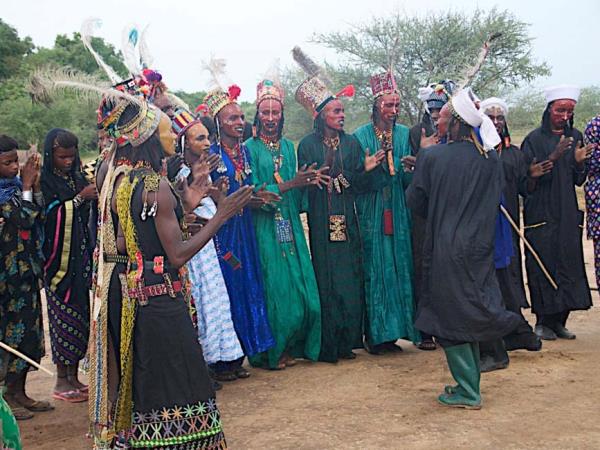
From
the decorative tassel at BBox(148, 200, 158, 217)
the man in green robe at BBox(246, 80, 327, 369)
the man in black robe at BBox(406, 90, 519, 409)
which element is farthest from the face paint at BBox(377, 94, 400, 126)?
the decorative tassel at BBox(148, 200, 158, 217)

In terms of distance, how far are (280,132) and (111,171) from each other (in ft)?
9.24

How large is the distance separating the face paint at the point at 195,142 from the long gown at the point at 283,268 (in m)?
0.81

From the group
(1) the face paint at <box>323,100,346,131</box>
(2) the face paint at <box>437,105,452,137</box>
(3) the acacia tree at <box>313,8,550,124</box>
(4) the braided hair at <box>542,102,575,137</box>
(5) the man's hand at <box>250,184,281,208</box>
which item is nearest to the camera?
(2) the face paint at <box>437,105,452,137</box>

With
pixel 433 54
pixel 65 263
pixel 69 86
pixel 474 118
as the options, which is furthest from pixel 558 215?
pixel 433 54

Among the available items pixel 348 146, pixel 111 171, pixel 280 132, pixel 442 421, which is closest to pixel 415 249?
pixel 348 146

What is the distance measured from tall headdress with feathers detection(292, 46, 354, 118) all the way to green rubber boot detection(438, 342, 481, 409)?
245cm

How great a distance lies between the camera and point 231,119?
6.23 meters

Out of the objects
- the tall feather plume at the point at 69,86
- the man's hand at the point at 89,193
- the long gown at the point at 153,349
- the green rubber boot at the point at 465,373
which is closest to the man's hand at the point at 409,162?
the green rubber boot at the point at 465,373

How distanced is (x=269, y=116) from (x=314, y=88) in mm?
529

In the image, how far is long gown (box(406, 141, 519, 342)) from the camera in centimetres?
508

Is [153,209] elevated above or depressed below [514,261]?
above

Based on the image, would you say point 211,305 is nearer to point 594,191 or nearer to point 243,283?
point 243,283

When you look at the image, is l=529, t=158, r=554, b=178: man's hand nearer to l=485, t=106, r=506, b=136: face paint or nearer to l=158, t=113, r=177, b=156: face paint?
l=485, t=106, r=506, b=136: face paint

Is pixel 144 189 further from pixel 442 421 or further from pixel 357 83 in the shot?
pixel 357 83
